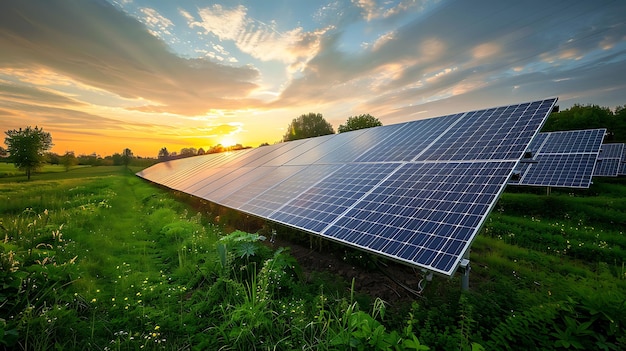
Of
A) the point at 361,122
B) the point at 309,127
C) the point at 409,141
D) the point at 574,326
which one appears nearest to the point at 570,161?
the point at 409,141

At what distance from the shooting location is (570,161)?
16844 mm

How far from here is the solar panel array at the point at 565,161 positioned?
48.8 ft

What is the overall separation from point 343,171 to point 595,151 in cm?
2060

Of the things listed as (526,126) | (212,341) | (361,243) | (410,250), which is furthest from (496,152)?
(212,341)

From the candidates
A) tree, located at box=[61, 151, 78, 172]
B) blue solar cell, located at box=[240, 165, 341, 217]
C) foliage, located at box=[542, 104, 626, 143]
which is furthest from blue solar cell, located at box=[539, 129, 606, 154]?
tree, located at box=[61, 151, 78, 172]

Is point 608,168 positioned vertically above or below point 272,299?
above

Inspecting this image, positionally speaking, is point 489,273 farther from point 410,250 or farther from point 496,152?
point 410,250

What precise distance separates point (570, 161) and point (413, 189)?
19.1 m

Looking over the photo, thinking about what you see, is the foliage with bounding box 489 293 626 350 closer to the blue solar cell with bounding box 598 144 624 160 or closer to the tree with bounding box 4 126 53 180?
the blue solar cell with bounding box 598 144 624 160

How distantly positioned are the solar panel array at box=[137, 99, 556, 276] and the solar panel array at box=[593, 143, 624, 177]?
2207 centimetres

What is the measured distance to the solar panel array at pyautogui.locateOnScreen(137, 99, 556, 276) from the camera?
4391mm

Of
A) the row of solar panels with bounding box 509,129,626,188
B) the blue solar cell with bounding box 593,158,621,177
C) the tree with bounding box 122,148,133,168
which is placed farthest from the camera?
the tree with bounding box 122,148,133,168

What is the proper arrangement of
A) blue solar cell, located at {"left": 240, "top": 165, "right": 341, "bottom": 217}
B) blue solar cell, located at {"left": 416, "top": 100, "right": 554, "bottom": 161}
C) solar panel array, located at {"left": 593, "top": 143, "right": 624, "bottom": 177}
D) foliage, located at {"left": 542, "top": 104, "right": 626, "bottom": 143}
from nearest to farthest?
blue solar cell, located at {"left": 416, "top": 100, "right": 554, "bottom": 161} < blue solar cell, located at {"left": 240, "top": 165, "right": 341, "bottom": 217} < solar panel array, located at {"left": 593, "top": 143, "right": 624, "bottom": 177} < foliage, located at {"left": 542, "top": 104, "right": 626, "bottom": 143}

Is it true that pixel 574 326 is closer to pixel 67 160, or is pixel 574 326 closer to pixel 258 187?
pixel 258 187
